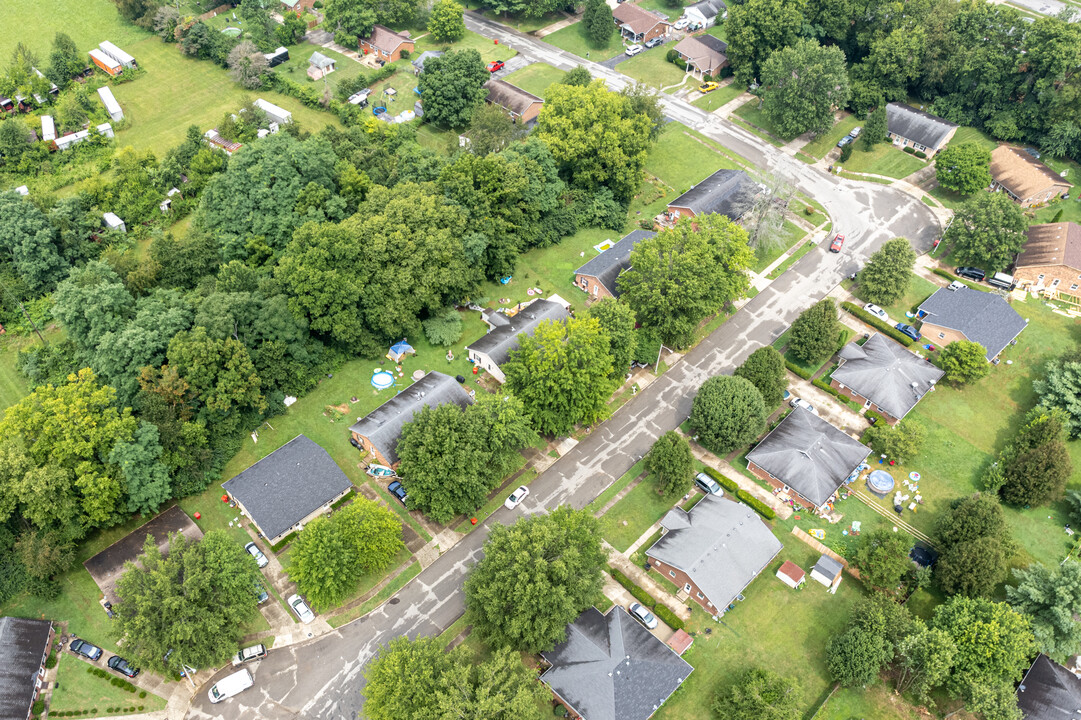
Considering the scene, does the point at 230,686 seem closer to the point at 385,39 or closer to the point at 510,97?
the point at 510,97

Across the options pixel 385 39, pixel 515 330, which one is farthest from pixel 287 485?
pixel 385 39

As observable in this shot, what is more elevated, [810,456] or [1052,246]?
[1052,246]

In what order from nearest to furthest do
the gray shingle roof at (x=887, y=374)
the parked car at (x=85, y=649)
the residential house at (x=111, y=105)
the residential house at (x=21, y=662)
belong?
1. the residential house at (x=21, y=662)
2. the parked car at (x=85, y=649)
3. the gray shingle roof at (x=887, y=374)
4. the residential house at (x=111, y=105)

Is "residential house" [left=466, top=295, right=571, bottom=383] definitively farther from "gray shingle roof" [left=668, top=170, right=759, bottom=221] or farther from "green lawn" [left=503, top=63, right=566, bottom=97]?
"green lawn" [left=503, top=63, right=566, bottom=97]

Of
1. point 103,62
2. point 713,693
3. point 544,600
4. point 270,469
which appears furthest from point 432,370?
point 103,62

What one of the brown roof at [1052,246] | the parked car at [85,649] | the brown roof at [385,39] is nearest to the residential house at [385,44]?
the brown roof at [385,39]

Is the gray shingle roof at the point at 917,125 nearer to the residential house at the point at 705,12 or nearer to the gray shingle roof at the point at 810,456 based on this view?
the residential house at the point at 705,12

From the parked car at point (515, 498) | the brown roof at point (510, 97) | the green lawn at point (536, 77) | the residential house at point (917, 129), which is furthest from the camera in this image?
the green lawn at point (536, 77)
